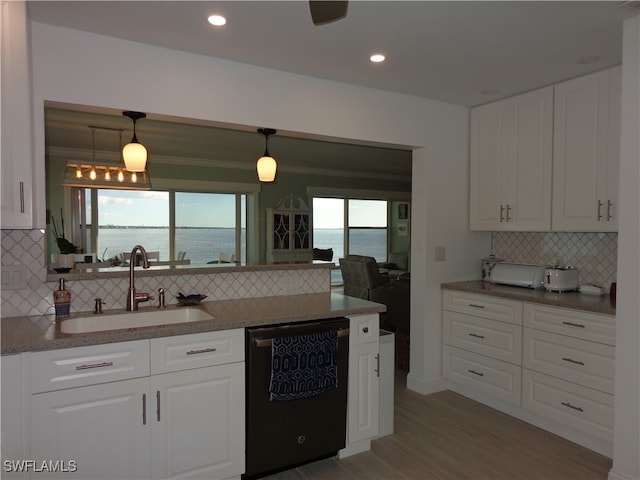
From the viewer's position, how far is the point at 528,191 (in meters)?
3.48

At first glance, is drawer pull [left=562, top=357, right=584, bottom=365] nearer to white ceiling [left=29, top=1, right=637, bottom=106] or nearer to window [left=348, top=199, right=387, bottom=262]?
white ceiling [left=29, top=1, right=637, bottom=106]

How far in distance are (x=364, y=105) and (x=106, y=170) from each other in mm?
3225

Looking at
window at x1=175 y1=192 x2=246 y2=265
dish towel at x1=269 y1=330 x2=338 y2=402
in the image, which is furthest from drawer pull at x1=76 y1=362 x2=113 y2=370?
window at x1=175 y1=192 x2=246 y2=265

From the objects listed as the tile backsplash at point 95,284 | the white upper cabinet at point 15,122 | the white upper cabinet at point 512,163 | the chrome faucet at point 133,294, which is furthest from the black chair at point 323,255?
the white upper cabinet at point 15,122

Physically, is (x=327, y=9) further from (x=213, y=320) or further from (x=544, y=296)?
(x=544, y=296)

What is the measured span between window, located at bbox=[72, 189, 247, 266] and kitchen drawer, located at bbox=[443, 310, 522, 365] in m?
3.86

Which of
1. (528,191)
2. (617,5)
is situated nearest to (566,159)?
(528,191)

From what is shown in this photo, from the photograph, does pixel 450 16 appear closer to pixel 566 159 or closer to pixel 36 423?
pixel 566 159

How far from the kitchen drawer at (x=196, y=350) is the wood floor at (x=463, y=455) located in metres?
0.81

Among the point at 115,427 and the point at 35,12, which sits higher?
the point at 35,12

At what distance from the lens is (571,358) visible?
2.90 meters

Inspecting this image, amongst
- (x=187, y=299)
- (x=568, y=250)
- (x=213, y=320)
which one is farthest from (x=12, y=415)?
(x=568, y=250)

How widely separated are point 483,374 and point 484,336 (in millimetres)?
302

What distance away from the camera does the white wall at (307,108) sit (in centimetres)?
243
